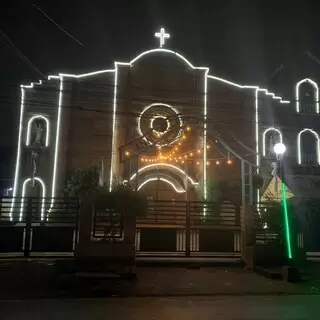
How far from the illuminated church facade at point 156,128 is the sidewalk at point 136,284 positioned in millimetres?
11140

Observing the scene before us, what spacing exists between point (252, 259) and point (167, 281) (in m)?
3.80

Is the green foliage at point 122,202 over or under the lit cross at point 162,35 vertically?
under

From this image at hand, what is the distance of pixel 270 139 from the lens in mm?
25609

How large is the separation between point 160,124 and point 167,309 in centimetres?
1763

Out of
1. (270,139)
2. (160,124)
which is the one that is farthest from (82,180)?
(270,139)

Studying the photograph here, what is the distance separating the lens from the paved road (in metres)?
7.02

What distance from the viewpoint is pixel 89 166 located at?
23.1 m

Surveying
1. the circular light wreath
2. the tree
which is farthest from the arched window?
the tree

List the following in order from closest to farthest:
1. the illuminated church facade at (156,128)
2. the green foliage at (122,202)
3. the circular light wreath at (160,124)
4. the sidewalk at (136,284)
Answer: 1. the sidewalk at (136,284)
2. the green foliage at (122,202)
3. the illuminated church facade at (156,128)
4. the circular light wreath at (160,124)

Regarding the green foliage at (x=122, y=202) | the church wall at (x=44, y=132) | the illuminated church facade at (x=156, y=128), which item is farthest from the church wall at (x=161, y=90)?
the green foliage at (x=122, y=202)

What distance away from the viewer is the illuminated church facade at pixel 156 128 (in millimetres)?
23359

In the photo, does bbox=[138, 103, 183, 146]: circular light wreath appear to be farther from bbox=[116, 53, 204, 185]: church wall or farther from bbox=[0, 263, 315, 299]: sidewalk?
bbox=[0, 263, 315, 299]: sidewalk

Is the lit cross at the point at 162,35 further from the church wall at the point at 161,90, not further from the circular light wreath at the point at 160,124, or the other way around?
the circular light wreath at the point at 160,124

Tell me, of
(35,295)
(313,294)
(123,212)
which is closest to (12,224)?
(123,212)
